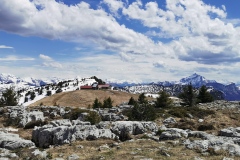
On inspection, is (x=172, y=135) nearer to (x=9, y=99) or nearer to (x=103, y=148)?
(x=103, y=148)

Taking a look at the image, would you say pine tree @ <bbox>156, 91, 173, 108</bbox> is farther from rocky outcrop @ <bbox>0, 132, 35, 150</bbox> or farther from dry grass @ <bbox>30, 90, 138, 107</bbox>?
dry grass @ <bbox>30, 90, 138, 107</bbox>

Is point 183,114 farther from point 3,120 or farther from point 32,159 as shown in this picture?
point 32,159

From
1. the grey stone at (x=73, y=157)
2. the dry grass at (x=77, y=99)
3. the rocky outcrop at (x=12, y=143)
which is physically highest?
the rocky outcrop at (x=12, y=143)

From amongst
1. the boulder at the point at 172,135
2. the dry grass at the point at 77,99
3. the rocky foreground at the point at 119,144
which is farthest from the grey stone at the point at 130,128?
the dry grass at the point at 77,99

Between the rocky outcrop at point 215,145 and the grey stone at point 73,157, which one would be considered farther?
the rocky outcrop at point 215,145

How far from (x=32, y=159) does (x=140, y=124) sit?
15.3 meters

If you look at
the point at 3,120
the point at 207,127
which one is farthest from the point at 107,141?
the point at 3,120

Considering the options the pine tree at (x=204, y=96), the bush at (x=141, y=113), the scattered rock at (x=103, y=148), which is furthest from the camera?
the pine tree at (x=204, y=96)

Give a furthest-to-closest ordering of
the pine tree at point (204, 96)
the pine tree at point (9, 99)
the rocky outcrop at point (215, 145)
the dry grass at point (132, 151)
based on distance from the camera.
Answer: the pine tree at point (204, 96) < the pine tree at point (9, 99) < the rocky outcrop at point (215, 145) < the dry grass at point (132, 151)

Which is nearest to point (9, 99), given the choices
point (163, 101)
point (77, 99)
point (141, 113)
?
point (163, 101)

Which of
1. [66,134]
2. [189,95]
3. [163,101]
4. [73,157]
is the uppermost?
[189,95]

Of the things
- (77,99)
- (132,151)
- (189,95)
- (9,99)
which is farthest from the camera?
(77,99)

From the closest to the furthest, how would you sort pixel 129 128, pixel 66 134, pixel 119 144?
pixel 119 144, pixel 66 134, pixel 129 128

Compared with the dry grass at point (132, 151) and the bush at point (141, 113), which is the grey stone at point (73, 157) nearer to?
the dry grass at point (132, 151)
